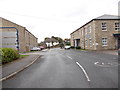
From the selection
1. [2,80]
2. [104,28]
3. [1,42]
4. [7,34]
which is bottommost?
[2,80]

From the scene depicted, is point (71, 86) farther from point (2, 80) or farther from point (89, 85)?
point (2, 80)

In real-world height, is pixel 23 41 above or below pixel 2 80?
above

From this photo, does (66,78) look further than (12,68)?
No

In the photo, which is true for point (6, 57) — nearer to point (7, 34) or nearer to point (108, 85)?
point (7, 34)

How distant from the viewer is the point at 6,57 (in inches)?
406

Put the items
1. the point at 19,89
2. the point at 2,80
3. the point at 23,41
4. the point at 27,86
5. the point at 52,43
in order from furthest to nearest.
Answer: the point at 52,43
the point at 23,41
the point at 2,80
the point at 27,86
the point at 19,89

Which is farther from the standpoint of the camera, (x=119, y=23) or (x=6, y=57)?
(x=119, y=23)

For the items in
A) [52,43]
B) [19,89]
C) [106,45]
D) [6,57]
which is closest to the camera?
[19,89]

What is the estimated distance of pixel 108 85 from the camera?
15.2 feet

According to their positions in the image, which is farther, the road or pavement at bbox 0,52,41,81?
pavement at bbox 0,52,41,81

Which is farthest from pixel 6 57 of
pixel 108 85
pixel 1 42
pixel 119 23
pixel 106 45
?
pixel 119 23

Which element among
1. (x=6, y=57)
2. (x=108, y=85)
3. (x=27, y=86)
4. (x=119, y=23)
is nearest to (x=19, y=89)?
(x=27, y=86)

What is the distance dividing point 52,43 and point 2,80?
80.3m

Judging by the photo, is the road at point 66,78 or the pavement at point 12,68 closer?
the road at point 66,78
